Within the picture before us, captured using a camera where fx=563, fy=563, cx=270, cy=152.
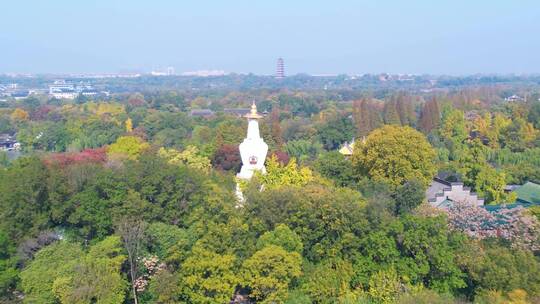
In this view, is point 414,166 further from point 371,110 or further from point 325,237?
point 371,110

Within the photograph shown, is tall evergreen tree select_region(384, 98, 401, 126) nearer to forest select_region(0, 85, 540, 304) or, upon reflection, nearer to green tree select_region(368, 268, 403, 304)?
forest select_region(0, 85, 540, 304)

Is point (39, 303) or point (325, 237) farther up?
point (325, 237)

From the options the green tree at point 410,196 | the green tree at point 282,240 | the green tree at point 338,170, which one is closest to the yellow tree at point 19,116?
the green tree at point 338,170

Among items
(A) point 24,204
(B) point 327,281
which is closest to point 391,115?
(B) point 327,281

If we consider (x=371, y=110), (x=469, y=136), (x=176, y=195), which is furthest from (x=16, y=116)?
(x=176, y=195)

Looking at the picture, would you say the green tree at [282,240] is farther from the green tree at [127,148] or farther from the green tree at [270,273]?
the green tree at [127,148]
